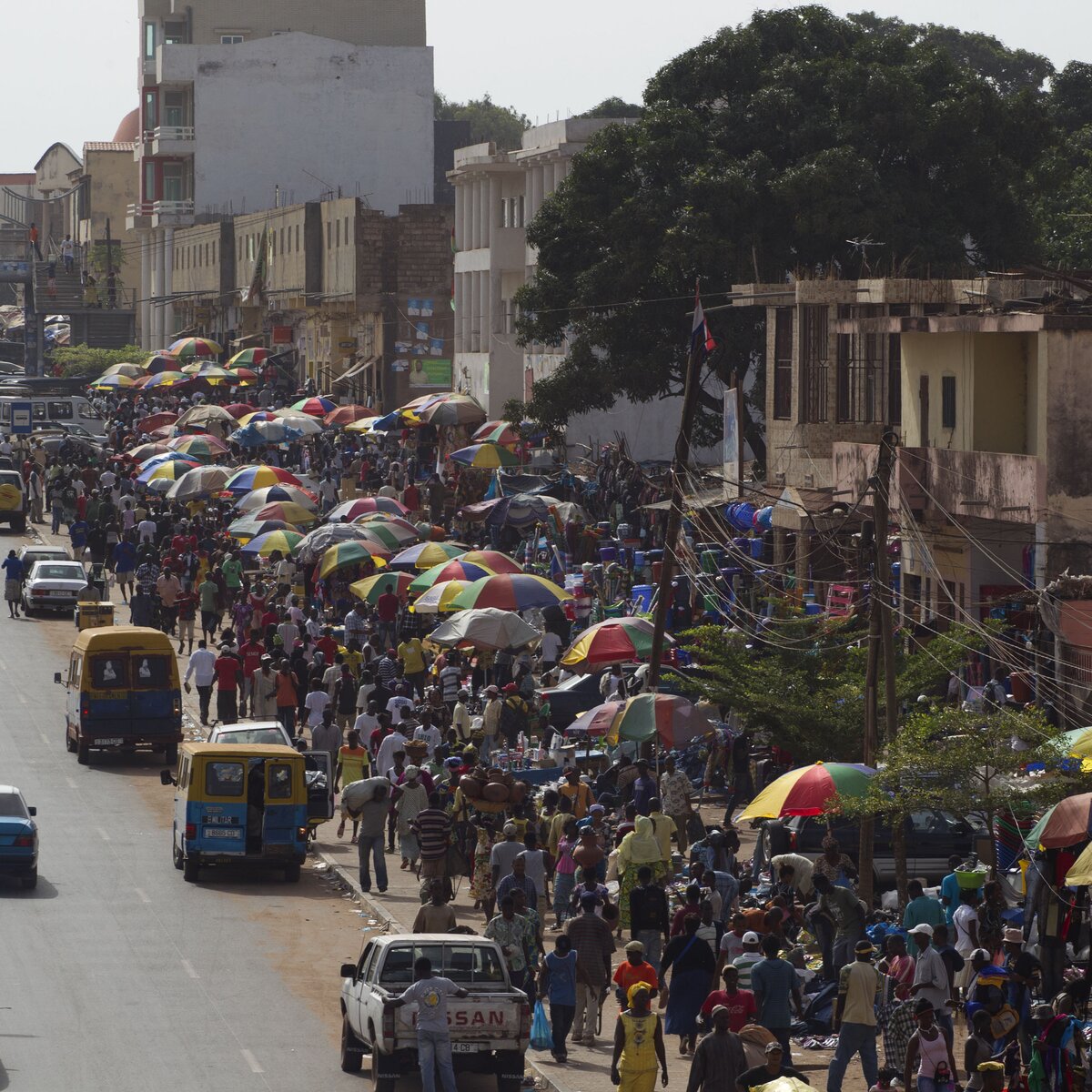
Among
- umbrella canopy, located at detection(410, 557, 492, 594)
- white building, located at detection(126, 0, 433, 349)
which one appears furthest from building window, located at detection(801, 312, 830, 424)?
white building, located at detection(126, 0, 433, 349)

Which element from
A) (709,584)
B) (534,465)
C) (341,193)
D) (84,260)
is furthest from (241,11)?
(709,584)

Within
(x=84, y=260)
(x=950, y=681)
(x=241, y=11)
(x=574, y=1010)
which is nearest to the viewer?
(x=574, y=1010)

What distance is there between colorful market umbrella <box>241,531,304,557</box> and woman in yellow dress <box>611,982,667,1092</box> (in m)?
24.2

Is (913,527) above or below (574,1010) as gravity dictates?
above

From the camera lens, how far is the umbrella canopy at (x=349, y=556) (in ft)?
117

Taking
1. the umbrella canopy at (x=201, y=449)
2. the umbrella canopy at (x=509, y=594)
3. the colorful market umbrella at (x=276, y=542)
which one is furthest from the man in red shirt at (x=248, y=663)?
the umbrella canopy at (x=201, y=449)

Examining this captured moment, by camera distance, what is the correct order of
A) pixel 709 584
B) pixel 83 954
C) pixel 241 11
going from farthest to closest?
pixel 241 11, pixel 709 584, pixel 83 954

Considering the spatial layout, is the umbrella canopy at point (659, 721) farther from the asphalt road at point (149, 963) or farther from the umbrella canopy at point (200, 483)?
the umbrella canopy at point (200, 483)

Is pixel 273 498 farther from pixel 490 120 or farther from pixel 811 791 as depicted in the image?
pixel 490 120

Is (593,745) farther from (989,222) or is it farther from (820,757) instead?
(989,222)

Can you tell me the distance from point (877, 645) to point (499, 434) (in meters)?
29.1

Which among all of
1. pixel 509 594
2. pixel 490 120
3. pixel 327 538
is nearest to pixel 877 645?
pixel 509 594

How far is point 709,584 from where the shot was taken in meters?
33.6

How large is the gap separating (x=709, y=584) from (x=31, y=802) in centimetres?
1067
